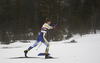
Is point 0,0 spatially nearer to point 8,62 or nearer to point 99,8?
point 99,8

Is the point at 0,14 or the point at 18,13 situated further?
the point at 18,13

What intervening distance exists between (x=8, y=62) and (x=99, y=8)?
2866 centimetres

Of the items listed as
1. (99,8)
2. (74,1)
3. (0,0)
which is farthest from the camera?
(74,1)

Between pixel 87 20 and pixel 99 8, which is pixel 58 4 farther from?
pixel 87 20

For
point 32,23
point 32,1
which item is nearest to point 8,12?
point 32,23

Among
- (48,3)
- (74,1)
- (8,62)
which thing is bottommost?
(8,62)

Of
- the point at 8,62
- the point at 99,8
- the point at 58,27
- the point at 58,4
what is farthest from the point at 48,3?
the point at 8,62

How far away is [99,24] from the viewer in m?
44.8

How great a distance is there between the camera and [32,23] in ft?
146

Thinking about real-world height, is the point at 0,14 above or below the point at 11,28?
above

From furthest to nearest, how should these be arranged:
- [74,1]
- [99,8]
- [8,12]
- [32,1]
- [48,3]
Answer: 1. [32,1]
2. [74,1]
3. [8,12]
4. [99,8]
5. [48,3]

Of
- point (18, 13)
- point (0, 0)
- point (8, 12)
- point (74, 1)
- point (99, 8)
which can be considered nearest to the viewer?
point (99, 8)

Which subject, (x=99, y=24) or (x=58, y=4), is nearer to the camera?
(x=58, y=4)

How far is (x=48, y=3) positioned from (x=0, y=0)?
495 inches
